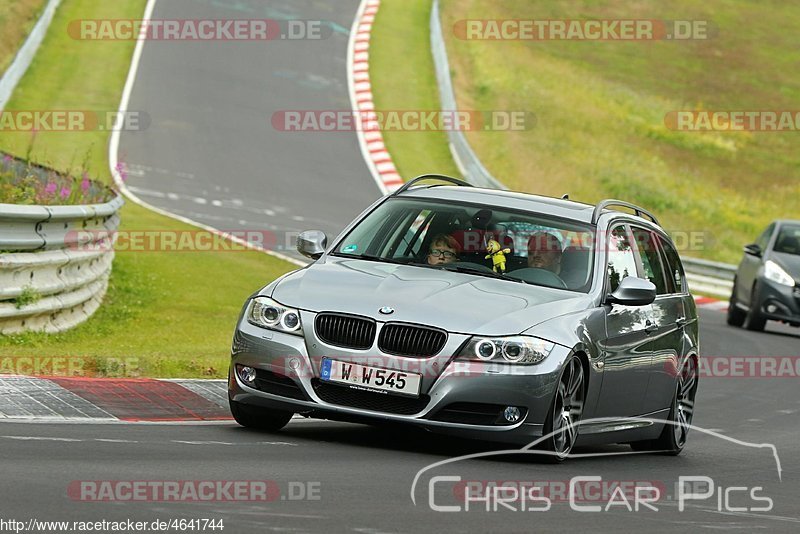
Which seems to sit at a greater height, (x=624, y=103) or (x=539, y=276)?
(x=539, y=276)

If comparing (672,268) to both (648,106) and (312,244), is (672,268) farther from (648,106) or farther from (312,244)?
(648,106)

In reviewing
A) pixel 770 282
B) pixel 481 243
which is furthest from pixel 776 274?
pixel 481 243

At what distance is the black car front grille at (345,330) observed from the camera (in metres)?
8.87

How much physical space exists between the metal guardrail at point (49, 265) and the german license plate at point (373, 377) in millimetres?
Result: 4913

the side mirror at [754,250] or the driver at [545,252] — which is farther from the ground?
the driver at [545,252]

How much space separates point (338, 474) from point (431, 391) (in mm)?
931

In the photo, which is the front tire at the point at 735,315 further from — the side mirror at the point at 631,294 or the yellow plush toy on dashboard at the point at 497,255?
the yellow plush toy on dashboard at the point at 497,255

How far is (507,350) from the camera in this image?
29.0 feet

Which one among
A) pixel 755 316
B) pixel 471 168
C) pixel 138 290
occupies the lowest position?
pixel 471 168

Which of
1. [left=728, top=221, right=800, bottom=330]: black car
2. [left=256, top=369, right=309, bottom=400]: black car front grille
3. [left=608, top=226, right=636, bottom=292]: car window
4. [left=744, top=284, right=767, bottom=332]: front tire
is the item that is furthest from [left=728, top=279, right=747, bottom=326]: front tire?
[left=256, top=369, right=309, bottom=400]: black car front grille

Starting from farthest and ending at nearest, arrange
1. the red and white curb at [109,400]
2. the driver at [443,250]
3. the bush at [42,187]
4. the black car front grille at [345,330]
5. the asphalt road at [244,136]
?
the asphalt road at [244,136] → the bush at [42,187] → the driver at [443,250] → the red and white curb at [109,400] → the black car front grille at [345,330]

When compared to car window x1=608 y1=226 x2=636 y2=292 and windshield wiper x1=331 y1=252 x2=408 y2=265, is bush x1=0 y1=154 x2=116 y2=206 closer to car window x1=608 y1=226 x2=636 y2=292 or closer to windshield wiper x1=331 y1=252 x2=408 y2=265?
windshield wiper x1=331 y1=252 x2=408 y2=265

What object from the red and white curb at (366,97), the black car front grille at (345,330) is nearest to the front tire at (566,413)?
the black car front grille at (345,330)

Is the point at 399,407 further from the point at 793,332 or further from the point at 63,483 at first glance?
the point at 793,332
